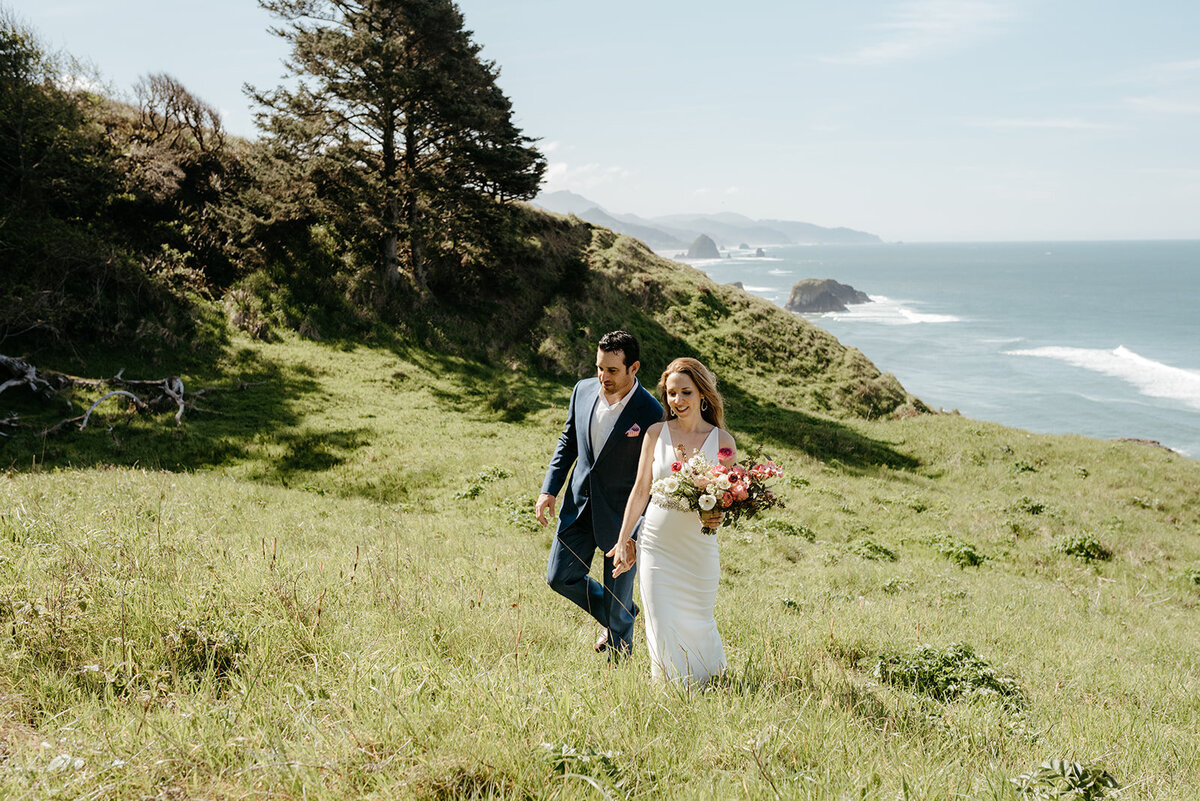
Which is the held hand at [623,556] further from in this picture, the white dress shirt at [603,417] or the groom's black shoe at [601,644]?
the white dress shirt at [603,417]

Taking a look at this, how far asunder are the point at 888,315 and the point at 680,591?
114 m

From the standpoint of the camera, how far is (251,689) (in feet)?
10.4

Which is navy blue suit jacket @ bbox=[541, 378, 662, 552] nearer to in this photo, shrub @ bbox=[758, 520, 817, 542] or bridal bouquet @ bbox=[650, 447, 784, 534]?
bridal bouquet @ bbox=[650, 447, 784, 534]

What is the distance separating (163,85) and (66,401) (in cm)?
1616

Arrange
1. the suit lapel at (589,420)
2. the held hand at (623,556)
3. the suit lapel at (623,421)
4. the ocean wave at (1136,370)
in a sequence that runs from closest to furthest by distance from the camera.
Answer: the held hand at (623,556), the suit lapel at (623,421), the suit lapel at (589,420), the ocean wave at (1136,370)

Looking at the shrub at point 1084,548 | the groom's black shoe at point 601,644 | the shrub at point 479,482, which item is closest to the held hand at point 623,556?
the groom's black shoe at point 601,644

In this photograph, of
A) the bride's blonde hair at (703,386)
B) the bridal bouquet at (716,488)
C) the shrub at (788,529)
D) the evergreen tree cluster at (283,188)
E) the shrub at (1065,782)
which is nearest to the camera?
the shrub at (1065,782)

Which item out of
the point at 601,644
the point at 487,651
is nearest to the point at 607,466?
the point at 601,644

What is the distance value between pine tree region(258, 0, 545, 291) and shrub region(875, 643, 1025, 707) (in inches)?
815

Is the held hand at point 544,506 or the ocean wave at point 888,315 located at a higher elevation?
the ocean wave at point 888,315

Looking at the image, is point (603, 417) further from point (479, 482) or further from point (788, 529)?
point (788, 529)

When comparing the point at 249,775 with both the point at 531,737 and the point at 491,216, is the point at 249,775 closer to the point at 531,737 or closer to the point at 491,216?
the point at 531,737

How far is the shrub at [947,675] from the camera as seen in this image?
458 centimetres

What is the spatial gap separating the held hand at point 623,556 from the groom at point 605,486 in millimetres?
358
